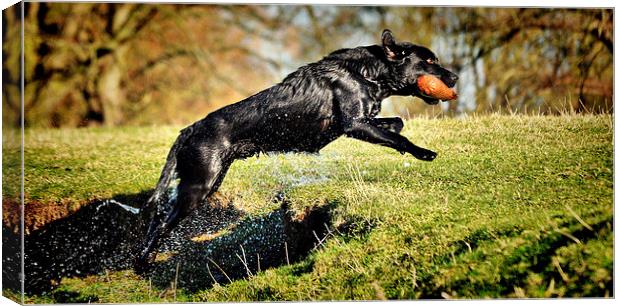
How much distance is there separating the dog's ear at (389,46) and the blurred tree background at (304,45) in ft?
1.60

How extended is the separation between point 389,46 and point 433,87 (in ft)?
1.71

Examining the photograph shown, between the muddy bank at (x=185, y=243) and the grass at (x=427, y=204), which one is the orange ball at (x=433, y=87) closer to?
the grass at (x=427, y=204)

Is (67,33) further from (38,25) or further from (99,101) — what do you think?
(99,101)

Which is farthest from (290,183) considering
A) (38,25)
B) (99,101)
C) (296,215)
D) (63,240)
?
(99,101)

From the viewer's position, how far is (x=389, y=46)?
6.59 metres

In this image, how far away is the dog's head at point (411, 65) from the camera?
661 centimetres

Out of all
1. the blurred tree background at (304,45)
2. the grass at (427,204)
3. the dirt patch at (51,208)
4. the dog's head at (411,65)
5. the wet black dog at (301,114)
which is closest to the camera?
the grass at (427,204)

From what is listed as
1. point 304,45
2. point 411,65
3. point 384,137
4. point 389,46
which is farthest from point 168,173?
point 411,65

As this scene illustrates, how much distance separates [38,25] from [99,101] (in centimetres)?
212

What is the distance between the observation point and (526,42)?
23.8 feet

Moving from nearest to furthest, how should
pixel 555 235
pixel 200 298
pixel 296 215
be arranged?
pixel 555 235, pixel 200 298, pixel 296 215

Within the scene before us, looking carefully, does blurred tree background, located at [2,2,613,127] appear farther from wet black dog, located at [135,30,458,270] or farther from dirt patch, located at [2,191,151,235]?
dirt patch, located at [2,191,151,235]

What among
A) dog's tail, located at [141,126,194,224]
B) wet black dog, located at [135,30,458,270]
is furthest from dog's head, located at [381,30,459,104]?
dog's tail, located at [141,126,194,224]

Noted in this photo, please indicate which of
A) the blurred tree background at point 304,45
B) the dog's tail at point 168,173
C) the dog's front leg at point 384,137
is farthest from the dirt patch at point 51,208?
the dog's front leg at point 384,137
